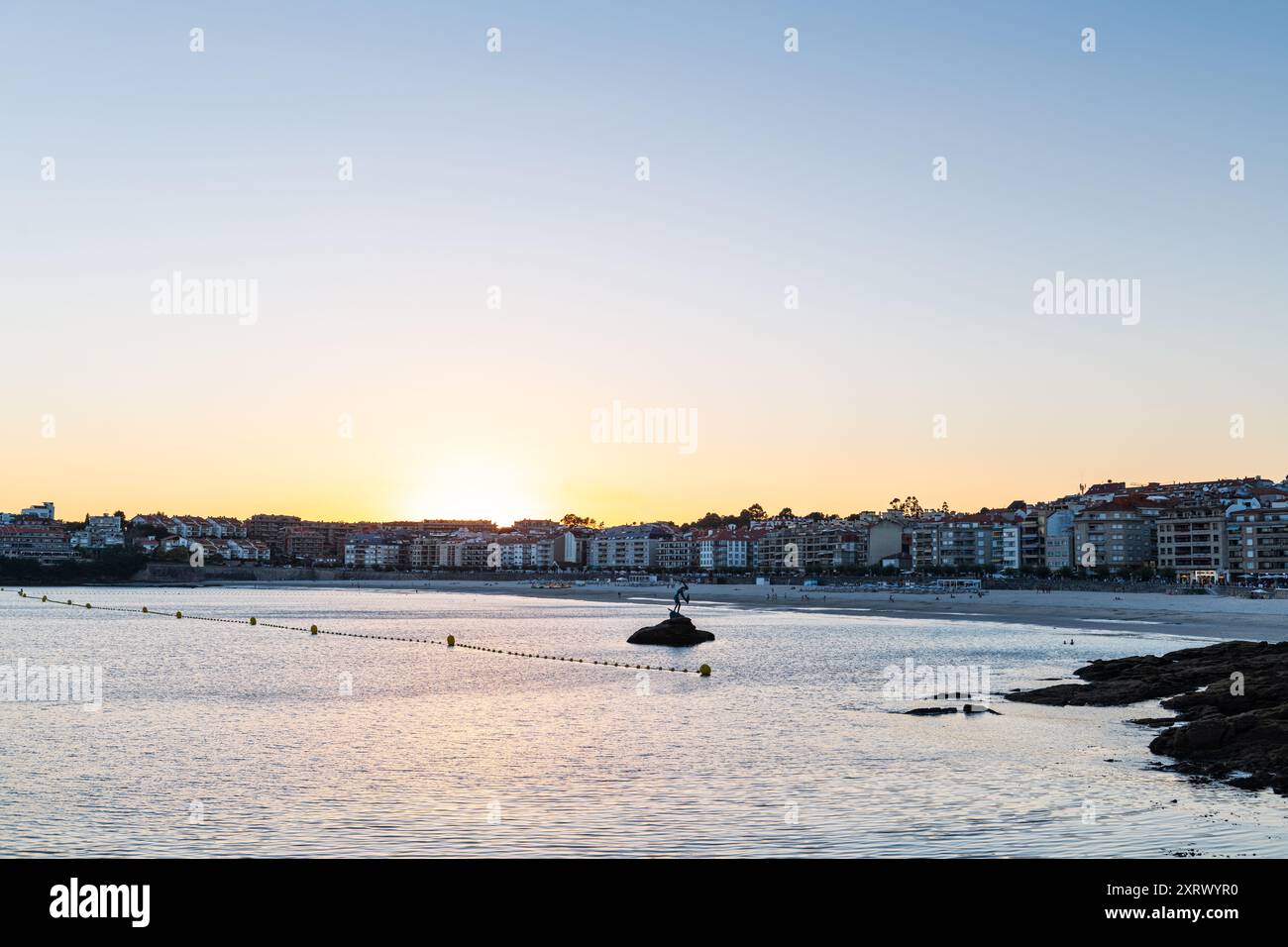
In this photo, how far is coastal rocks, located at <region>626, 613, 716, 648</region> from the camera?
61969mm

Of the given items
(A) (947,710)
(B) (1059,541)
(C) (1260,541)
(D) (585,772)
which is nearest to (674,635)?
(A) (947,710)

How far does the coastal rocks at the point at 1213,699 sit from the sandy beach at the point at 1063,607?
20.4 meters

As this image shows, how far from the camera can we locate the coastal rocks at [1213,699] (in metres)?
22.3

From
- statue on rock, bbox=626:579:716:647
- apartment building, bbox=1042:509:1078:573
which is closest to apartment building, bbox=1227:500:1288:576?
apartment building, bbox=1042:509:1078:573

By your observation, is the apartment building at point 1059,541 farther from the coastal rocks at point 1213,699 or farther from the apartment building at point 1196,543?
the coastal rocks at point 1213,699

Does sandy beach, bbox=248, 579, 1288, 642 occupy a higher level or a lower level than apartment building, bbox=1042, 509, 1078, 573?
lower

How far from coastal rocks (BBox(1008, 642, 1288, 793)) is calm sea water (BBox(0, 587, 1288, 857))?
94 centimetres

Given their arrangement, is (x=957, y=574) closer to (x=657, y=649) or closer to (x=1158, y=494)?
(x=1158, y=494)

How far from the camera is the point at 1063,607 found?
101688 millimetres

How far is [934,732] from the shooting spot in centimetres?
2880

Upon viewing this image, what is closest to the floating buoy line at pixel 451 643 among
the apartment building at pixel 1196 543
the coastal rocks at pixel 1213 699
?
the coastal rocks at pixel 1213 699
